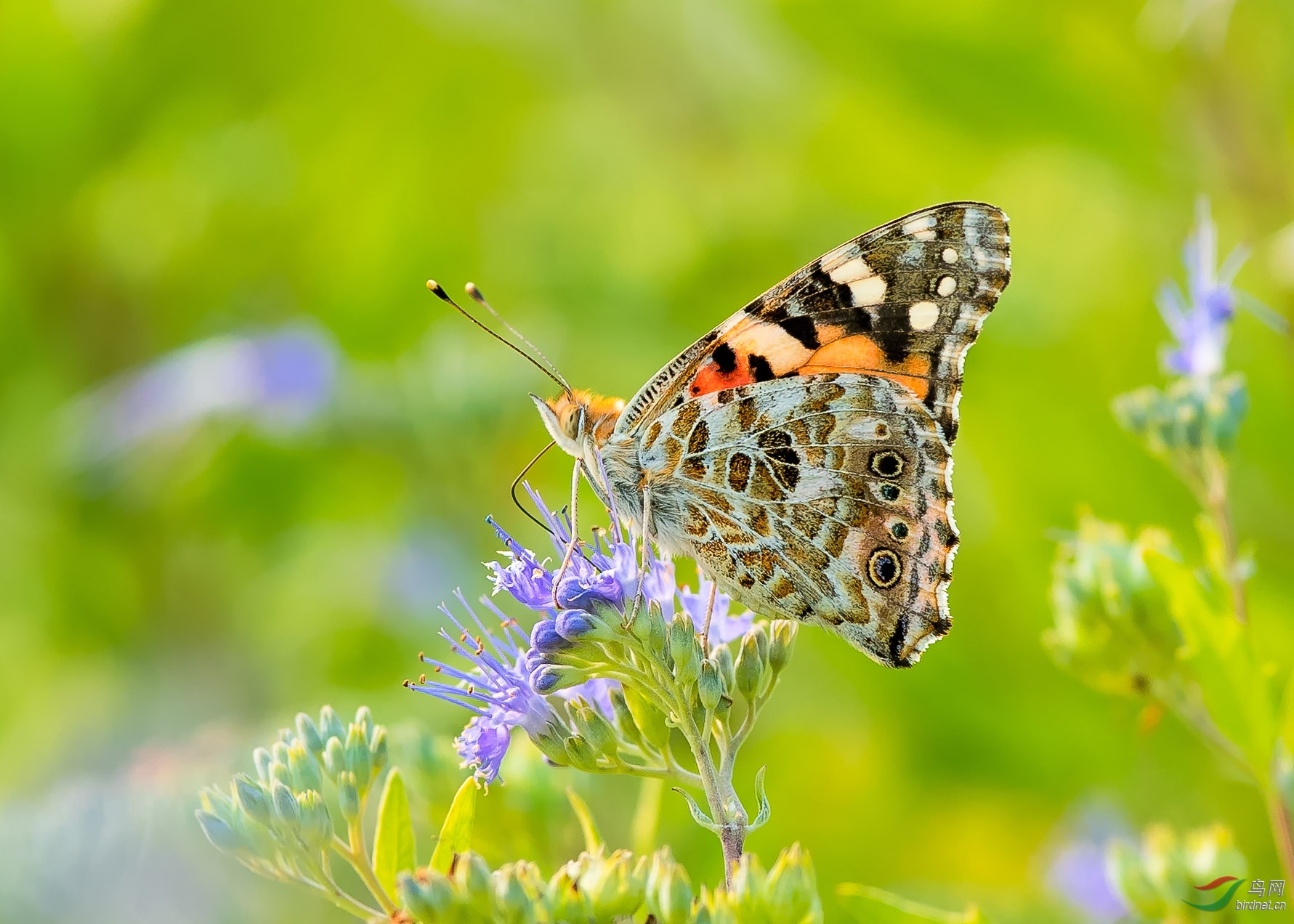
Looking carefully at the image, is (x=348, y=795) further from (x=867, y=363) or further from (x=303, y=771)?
(x=867, y=363)

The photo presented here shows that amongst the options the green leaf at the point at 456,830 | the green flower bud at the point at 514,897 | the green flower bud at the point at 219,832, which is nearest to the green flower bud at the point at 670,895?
the green flower bud at the point at 514,897

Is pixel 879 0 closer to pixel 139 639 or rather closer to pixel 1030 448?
pixel 1030 448

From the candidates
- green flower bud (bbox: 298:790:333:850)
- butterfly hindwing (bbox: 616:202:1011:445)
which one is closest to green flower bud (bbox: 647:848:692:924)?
green flower bud (bbox: 298:790:333:850)

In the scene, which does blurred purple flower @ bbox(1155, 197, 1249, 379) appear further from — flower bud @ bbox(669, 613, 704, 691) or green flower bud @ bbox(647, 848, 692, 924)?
green flower bud @ bbox(647, 848, 692, 924)

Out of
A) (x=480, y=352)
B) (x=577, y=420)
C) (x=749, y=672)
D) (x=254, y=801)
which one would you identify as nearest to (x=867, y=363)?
(x=577, y=420)

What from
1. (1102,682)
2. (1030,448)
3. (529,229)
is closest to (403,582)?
(529,229)

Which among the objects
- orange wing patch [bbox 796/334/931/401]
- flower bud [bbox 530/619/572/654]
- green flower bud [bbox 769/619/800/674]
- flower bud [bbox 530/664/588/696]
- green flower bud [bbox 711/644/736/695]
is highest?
orange wing patch [bbox 796/334/931/401]
